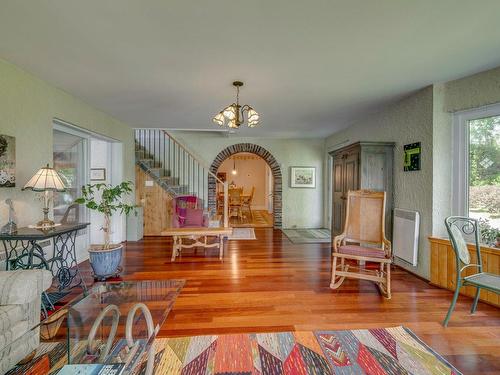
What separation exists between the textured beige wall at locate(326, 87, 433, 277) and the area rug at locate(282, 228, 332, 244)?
200 cm

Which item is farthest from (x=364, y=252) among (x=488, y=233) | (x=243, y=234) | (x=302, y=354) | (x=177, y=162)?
(x=177, y=162)

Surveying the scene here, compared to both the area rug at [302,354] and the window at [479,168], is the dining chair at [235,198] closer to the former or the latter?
the window at [479,168]

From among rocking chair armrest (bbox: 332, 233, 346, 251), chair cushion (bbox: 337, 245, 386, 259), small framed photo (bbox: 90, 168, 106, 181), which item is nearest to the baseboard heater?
chair cushion (bbox: 337, 245, 386, 259)

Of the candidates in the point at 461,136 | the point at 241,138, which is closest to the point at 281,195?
the point at 241,138

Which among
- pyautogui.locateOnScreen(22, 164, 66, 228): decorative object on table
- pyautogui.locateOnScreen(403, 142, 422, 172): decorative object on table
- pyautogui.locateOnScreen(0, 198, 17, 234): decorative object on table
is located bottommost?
pyautogui.locateOnScreen(0, 198, 17, 234): decorative object on table

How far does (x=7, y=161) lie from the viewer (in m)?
2.44

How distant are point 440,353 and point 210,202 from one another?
214 inches

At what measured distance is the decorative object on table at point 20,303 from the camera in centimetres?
155

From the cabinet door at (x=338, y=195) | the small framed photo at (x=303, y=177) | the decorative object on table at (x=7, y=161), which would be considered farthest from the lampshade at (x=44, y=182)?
the small framed photo at (x=303, y=177)

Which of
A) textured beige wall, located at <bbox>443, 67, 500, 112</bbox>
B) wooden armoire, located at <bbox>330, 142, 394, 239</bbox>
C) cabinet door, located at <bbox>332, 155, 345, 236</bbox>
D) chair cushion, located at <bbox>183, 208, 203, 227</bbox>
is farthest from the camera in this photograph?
chair cushion, located at <bbox>183, 208, 203, 227</bbox>

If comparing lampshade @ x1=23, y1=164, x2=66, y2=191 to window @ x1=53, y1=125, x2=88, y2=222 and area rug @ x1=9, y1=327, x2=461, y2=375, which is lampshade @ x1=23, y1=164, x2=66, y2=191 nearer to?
window @ x1=53, y1=125, x2=88, y2=222

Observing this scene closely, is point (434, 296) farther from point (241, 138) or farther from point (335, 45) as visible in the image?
point (241, 138)

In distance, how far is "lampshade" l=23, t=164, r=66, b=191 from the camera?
2451mm

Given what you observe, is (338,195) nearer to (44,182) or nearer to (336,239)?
(336,239)
